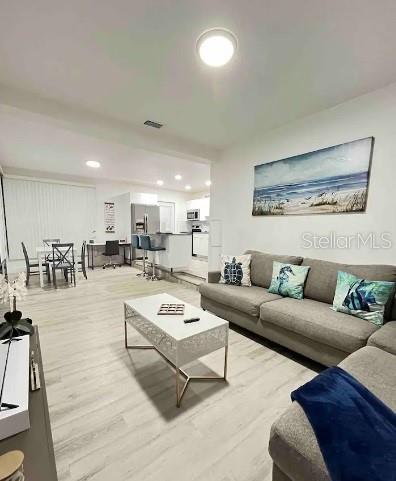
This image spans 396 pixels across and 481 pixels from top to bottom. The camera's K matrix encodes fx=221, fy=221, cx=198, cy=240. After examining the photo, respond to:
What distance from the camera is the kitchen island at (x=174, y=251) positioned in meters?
5.17

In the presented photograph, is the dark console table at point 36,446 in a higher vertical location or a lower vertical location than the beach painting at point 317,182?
lower

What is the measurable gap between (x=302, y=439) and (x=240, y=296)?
1.64 metres

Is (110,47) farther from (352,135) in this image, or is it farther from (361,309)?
(361,309)

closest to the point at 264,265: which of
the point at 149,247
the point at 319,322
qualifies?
the point at 319,322

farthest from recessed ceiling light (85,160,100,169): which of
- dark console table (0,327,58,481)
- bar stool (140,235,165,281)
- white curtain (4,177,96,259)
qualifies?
dark console table (0,327,58,481)

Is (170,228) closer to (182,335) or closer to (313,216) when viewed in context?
(313,216)

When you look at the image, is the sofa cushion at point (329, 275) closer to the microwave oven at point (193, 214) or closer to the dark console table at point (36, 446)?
the dark console table at point (36, 446)

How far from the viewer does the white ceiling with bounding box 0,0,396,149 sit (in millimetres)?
1390

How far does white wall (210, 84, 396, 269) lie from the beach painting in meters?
0.07

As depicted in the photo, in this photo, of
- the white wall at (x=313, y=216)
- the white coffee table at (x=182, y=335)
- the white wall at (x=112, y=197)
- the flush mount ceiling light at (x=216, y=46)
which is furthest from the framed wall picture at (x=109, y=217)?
the flush mount ceiling light at (x=216, y=46)

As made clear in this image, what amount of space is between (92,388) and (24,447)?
0.98m

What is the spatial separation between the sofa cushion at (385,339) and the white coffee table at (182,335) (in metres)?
1.05

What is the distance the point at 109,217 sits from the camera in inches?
261

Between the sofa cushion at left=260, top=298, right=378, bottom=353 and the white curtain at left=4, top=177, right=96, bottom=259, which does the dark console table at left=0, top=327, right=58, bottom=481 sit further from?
the white curtain at left=4, top=177, right=96, bottom=259
